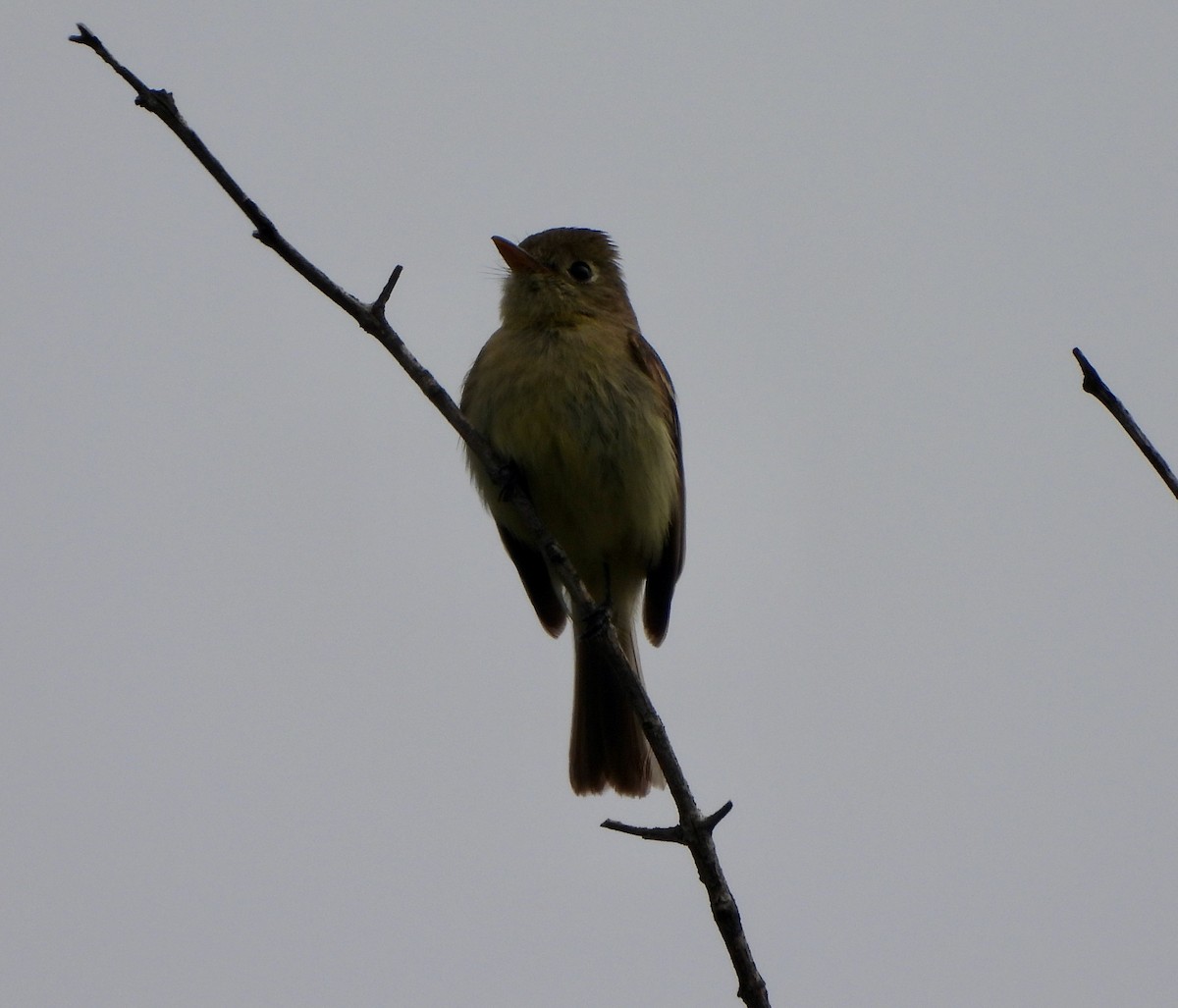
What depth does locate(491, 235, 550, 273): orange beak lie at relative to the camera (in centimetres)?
665

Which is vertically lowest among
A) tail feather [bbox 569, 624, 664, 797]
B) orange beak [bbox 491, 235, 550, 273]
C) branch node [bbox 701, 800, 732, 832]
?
branch node [bbox 701, 800, 732, 832]

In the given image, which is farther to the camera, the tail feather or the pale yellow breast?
the tail feather

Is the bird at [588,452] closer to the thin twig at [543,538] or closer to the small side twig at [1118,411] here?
the thin twig at [543,538]

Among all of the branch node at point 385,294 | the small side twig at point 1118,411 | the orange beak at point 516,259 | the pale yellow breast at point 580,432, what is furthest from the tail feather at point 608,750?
the small side twig at point 1118,411

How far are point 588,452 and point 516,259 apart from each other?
3.85ft

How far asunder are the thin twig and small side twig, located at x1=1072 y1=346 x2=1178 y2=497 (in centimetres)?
139

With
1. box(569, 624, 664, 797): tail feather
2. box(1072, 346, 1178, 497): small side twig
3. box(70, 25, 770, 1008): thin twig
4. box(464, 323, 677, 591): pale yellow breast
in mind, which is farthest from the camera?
box(569, 624, 664, 797): tail feather

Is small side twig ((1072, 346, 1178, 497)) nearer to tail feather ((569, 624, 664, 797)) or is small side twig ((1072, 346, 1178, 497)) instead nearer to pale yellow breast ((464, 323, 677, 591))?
pale yellow breast ((464, 323, 677, 591))

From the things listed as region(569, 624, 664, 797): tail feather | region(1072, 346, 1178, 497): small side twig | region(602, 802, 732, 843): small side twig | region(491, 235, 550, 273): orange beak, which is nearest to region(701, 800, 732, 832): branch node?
region(602, 802, 732, 843): small side twig

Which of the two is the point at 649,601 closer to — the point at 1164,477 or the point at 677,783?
the point at 677,783

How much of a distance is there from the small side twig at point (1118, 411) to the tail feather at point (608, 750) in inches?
167

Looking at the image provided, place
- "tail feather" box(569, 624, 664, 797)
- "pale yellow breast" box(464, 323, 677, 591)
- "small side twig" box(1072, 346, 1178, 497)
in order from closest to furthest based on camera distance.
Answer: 1. "small side twig" box(1072, 346, 1178, 497)
2. "pale yellow breast" box(464, 323, 677, 591)
3. "tail feather" box(569, 624, 664, 797)

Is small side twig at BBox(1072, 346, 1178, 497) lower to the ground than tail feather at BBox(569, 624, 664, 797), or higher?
lower

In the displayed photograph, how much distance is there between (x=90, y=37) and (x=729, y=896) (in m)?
2.58
